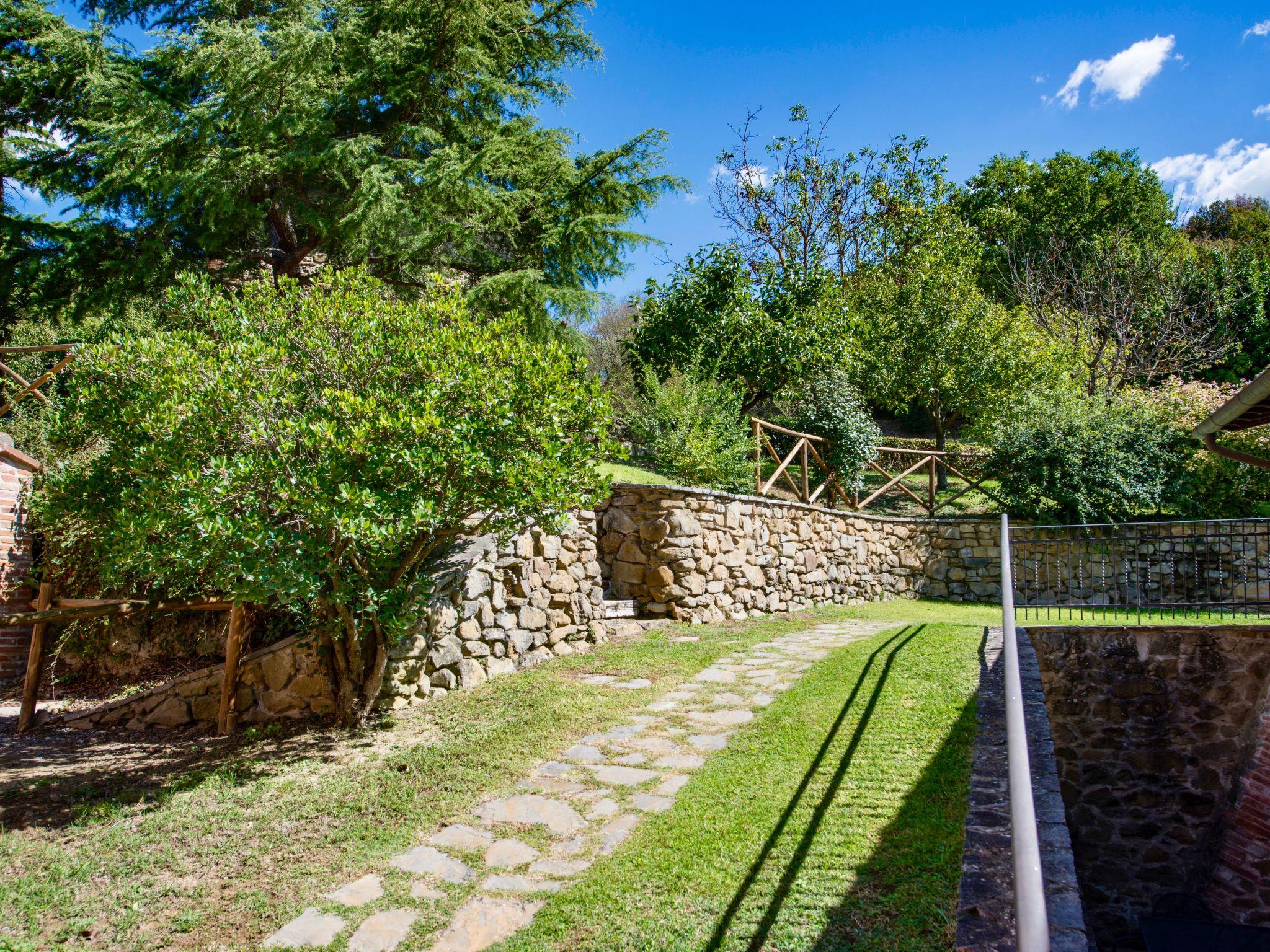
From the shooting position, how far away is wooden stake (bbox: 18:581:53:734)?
5.90 metres

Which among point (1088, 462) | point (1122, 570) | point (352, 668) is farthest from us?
point (1088, 462)

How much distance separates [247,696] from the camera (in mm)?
5926

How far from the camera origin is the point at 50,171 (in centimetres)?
1167

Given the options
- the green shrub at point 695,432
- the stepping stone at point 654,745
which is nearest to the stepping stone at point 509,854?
the stepping stone at point 654,745

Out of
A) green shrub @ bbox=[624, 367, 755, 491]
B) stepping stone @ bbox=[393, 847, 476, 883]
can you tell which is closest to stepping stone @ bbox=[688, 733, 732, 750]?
stepping stone @ bbox=[393, 847, 476, 883]

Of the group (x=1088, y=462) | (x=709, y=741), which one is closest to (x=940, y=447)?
(x=1088, y=462)

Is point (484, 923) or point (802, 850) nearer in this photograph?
point (484, 923)

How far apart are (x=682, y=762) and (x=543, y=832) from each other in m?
1.15

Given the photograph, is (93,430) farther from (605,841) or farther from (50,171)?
(50,171)

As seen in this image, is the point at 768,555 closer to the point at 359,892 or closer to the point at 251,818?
the point at 251,818

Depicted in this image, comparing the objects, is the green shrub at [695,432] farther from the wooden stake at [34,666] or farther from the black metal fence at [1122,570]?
the wooden stake at [34,666]

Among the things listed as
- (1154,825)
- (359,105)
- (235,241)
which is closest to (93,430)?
(235,241)

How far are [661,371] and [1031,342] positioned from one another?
9.20 m

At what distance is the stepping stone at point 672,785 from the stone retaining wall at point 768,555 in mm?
4275
